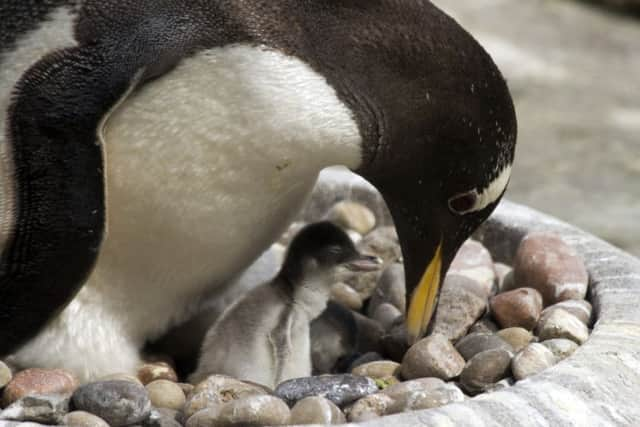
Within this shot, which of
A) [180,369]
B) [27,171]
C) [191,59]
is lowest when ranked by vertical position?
[180,369]

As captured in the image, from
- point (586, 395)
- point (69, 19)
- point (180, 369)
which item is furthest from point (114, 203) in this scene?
point (586, 395)

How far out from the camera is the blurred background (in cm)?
513

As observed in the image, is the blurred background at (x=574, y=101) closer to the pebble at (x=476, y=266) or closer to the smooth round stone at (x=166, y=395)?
the pebble at (x=476, y=266)

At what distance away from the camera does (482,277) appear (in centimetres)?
278

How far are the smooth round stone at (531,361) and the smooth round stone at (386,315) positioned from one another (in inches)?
19.8

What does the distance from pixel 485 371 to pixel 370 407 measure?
0.23 metres

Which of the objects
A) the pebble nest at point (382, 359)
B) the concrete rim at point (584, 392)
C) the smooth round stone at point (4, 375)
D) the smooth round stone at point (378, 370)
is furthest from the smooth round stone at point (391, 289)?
the smooth round stone at point (4, 375)

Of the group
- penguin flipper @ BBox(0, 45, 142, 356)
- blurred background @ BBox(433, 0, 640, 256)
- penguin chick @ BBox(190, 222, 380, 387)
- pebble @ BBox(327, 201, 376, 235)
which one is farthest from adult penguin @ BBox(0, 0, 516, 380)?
blurred background @ BBox(433, 0, 640, 256)

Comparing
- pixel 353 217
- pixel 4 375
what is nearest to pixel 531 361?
pixel 4 375

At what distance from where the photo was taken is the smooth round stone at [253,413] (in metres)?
1.92

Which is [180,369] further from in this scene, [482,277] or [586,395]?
[586,395]

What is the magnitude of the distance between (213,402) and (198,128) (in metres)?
0.45

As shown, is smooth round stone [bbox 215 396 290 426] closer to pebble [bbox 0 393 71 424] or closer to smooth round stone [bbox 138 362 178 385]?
pebble [bbox 0 393 71 424]

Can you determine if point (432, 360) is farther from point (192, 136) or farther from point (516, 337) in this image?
point (192, 136)
